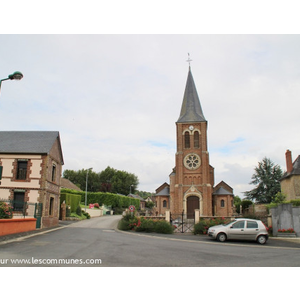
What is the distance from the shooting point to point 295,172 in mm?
31250

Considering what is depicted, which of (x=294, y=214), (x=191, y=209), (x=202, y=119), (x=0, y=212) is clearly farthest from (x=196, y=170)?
(x=0, y=212)

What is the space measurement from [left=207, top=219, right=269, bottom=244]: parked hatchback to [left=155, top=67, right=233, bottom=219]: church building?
23160 mm

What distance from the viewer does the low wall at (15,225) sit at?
46.2 ft

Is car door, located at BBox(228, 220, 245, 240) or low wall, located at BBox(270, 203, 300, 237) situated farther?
low wall, located at BBox(270, 203, 300, 237)

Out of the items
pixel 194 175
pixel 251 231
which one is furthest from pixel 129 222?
pixel 194 175

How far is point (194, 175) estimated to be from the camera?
41.2m

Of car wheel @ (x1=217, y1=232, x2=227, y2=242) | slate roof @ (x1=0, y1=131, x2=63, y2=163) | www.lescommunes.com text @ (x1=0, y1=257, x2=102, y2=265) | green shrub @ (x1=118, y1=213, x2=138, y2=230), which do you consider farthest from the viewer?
slate roof @ (x1=0, y1=131, x2=63, y2=163)

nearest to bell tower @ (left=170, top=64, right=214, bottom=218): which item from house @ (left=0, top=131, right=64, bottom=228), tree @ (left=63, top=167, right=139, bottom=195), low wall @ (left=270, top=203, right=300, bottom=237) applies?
low wall @ (left=270, top=203, right=300, bottom=237)

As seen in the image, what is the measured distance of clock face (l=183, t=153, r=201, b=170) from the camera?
41.6 metres

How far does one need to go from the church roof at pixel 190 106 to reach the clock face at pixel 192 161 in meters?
5.87

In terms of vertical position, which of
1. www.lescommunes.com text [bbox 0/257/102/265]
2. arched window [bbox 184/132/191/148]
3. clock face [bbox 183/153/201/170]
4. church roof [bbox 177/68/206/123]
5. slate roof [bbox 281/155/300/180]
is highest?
church roof [bbox 177/68/206/123]

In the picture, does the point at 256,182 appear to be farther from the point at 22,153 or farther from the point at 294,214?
→ the point at 22,153

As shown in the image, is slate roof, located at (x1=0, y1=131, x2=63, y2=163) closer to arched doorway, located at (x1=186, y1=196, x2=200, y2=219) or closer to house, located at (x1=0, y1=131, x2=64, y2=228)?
house, located at (x1=0, y1=131, x2=64, y2=228)

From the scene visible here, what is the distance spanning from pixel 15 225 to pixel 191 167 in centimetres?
2976
